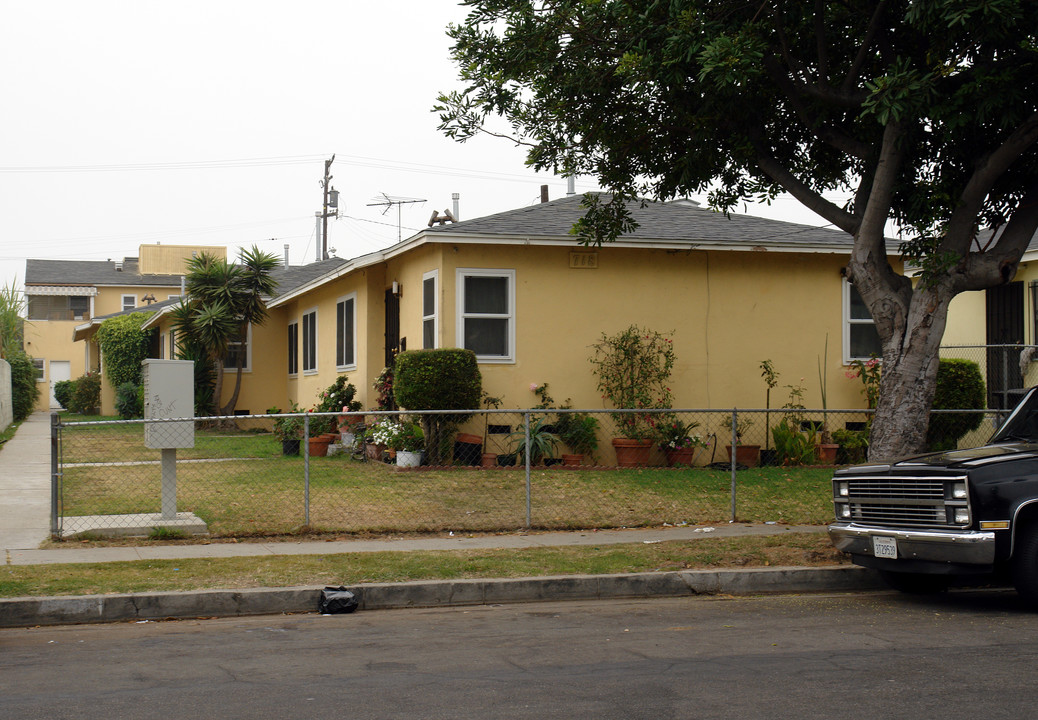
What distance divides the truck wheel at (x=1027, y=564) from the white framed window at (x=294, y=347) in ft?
66.5

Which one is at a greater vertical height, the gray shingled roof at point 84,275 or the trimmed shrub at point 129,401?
the gray shingled roof at point 84,275

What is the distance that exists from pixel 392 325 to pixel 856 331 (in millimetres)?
8288

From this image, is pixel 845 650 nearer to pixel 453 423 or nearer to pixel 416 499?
pixel 416 499

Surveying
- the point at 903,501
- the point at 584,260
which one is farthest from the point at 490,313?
the point at 903,501

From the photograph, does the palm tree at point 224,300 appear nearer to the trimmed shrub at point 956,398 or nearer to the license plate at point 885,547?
the trimmed shrub at point 956,398

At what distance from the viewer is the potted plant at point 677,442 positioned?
1608 cm

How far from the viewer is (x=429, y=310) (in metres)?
16.8

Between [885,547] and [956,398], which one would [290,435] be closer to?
[956,398]

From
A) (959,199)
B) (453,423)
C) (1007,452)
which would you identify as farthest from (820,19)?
(453,423)

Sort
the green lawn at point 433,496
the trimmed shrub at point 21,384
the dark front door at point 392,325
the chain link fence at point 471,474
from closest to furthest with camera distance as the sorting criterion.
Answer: the chain link fence at point 471,474, the green lawn at point 433,496, the dark front door at point 392,325, the trimmed shrub at point 21,384

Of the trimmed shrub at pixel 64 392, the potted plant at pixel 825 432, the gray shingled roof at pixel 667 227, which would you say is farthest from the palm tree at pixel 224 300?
the trimmed shrub at pixel 64 392

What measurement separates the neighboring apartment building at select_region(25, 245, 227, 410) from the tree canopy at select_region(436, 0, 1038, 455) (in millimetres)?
41830

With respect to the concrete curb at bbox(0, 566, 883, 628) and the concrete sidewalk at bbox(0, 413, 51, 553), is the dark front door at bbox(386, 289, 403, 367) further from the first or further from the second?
the concrete curb at bbox(0, 566, 883, 628)

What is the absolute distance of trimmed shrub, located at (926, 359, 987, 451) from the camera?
16.3 metres
